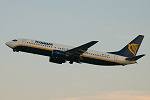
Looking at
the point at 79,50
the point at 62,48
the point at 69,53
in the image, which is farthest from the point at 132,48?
the point at 62,48

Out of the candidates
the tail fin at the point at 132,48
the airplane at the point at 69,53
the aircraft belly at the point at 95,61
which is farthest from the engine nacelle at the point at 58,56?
the tail fin at the point at 132,48

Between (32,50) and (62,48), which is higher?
(62,48)

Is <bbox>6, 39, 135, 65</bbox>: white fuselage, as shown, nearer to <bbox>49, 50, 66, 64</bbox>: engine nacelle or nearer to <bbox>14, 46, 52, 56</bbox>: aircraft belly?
<bbox>14, 46, 52, 56</bbox>: aircraft belly

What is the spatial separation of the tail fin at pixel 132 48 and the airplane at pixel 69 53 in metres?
2.68

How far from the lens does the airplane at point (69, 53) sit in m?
67.8

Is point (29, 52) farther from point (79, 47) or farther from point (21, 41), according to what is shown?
point (79, 47)

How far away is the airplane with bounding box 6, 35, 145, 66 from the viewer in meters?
67.8

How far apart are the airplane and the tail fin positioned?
268cm

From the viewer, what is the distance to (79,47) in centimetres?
6744

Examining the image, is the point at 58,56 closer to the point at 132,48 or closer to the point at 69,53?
the point at 69,53

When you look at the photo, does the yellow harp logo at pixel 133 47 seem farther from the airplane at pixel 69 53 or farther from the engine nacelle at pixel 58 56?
the engine nacelle at pixel 58 56

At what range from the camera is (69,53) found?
6888cm

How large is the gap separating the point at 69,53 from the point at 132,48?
19258 mm

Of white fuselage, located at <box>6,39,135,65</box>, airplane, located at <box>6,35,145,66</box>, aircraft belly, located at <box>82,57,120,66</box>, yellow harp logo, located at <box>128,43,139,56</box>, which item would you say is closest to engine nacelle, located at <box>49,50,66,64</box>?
airplane, located at <box>6,35,145,66</box>
